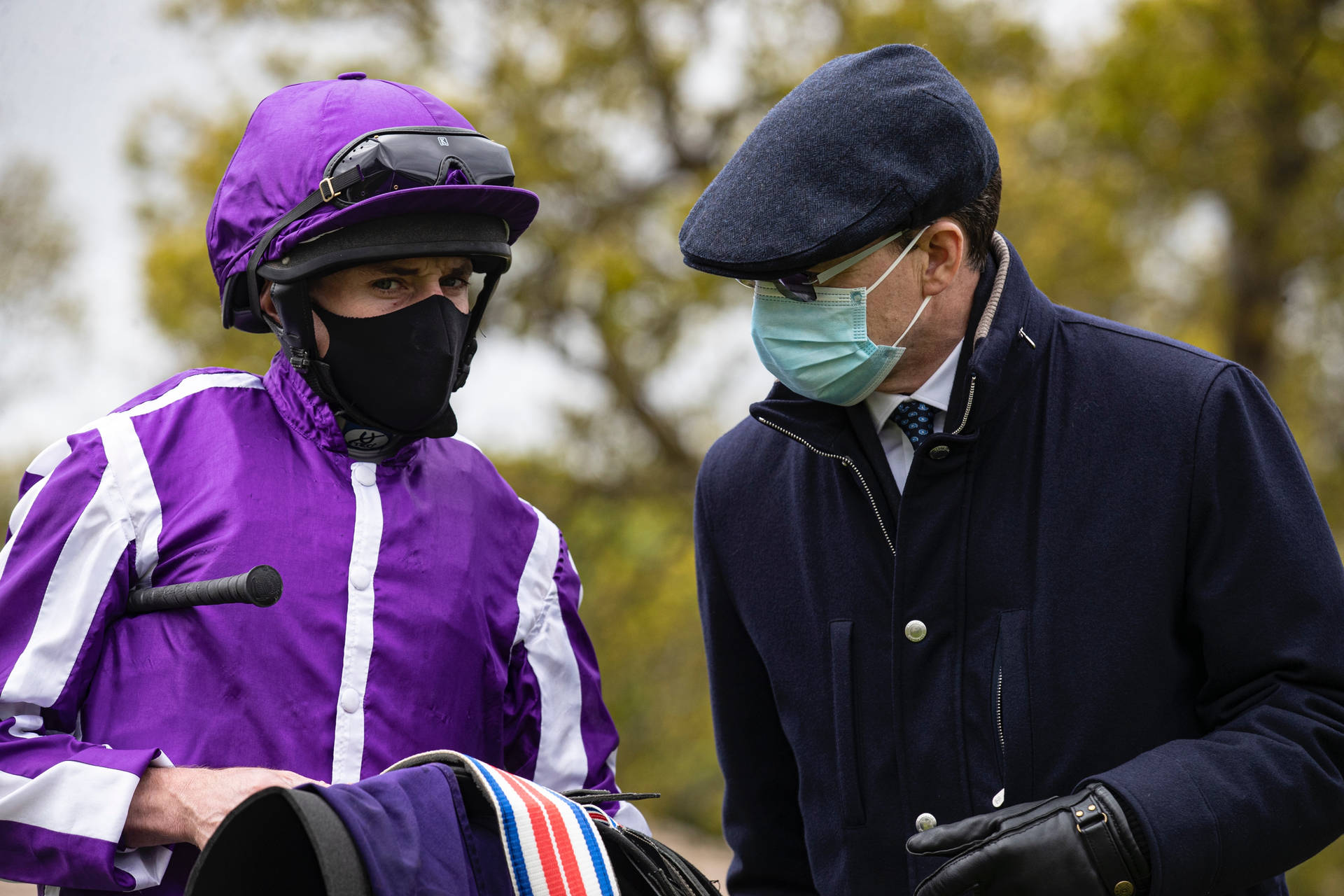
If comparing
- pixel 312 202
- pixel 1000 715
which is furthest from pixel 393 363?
pixel 1000 715

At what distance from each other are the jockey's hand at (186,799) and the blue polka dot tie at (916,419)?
1.11 meters

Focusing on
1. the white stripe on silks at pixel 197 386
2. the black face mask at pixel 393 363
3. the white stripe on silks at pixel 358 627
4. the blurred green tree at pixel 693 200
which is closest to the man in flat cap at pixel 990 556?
the black face mask at pixel 393 363

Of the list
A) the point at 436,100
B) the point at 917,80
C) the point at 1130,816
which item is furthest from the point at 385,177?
the point at 1130,816

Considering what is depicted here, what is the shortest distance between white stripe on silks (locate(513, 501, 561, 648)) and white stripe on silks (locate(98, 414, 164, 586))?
60 centimetres

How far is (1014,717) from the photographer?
6.60 ft

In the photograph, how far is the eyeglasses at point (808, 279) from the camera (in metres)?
2.16

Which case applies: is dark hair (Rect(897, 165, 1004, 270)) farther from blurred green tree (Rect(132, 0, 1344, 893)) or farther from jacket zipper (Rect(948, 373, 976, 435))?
blurred green tree (Rect(132, 0, 1344, 893))

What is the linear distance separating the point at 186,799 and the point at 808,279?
1.23m

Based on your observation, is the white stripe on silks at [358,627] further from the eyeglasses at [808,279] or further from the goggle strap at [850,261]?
the goggle strap at [850,261]

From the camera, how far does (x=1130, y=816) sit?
1809 mm

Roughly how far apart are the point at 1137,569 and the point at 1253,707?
25cm

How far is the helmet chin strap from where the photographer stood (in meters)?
2.16

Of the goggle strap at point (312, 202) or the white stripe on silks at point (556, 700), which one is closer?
the goggle strap at point (312, 202)

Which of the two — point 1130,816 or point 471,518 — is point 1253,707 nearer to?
point 1130,816
